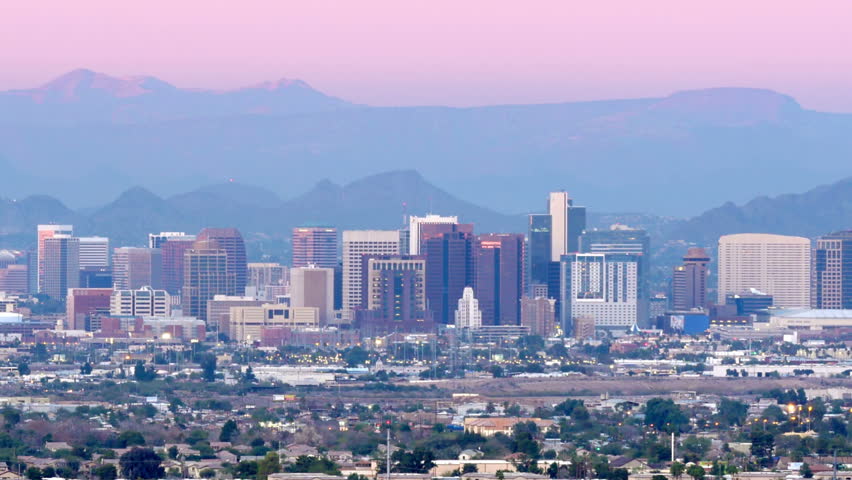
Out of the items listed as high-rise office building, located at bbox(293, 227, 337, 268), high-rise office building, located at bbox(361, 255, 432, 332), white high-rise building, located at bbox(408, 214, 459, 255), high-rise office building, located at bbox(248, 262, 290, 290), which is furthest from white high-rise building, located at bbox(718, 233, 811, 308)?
high-rise office building, located at bbox(248, 262, 290, 290)

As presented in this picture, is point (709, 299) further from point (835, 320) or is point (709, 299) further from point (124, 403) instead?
point (124, 403)

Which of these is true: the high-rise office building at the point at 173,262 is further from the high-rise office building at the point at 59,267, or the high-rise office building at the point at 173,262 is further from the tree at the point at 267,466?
the tree at the point at 267,466

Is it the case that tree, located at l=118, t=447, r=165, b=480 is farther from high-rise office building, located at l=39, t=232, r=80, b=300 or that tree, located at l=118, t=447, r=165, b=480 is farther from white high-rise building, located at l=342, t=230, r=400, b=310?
high-rise office building, located at l=39, t=232, r=80, b=300

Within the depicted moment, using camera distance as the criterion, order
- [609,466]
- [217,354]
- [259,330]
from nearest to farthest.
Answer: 1. [609,466]
2. [217,354]
3. [259,330]

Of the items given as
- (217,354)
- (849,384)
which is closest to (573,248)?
(217,354)

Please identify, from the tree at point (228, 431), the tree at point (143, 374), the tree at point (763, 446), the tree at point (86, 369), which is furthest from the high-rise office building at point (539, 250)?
the tree at point (763, 446)

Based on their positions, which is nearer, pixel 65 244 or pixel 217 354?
pixel 217 354
